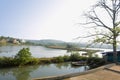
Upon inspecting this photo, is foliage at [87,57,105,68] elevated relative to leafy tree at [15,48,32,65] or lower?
lower

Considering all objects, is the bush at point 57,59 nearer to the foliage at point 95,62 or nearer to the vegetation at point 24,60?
the vegetation at point 24,60

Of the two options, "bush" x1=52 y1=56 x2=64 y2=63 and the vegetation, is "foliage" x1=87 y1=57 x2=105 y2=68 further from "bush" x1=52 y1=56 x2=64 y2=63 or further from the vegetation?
"bush" x1=52 y1=56 x2=64 y2=63

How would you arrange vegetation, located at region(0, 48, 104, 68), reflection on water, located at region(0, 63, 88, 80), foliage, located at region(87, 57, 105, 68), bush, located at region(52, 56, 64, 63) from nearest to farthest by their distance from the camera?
reflection on water, located at region(0, 63, 88, 80)
vegetation, located at region(0, 48, 104, 68)
foliage, located at region(87, 57, 105, 68)
bush, located at region(52, 56, 64, 63)

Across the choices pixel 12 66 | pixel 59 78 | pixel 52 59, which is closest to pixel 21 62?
pixel 12 66

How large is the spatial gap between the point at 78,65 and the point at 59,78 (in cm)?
1698

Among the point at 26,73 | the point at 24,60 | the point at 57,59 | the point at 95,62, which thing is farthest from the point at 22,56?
the point at 95,62

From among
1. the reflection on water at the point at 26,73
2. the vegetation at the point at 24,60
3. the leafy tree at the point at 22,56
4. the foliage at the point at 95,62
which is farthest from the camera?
the foliage at the point at 95,62

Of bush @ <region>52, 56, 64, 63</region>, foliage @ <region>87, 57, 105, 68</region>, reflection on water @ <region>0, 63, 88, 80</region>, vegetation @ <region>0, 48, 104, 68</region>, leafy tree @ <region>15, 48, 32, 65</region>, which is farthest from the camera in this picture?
bush @ <region>52, 56, 64, 63</region>

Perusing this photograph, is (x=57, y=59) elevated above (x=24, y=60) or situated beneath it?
situated beneath

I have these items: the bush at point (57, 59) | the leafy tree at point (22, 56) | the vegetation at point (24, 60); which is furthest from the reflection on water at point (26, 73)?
the bush at point (57, 59)

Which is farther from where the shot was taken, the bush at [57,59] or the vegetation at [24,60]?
the bush at [57,59]

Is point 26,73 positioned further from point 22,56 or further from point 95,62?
point 95,62

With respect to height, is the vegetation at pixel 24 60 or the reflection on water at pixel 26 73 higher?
the vegetation at pixel 24 60

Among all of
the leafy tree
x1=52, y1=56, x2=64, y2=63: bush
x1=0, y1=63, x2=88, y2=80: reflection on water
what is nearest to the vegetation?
the leafy tree
